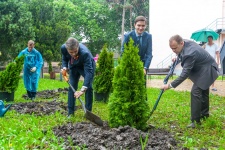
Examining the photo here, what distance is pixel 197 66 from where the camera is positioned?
5.71 metres

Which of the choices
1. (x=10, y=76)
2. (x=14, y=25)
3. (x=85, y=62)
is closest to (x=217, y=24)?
(x=14, y=25)

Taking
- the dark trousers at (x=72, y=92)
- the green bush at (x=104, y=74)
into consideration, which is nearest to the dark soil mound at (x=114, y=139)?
the dark trousers at (x=72, y=92)

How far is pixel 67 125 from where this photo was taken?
5258 millimetres

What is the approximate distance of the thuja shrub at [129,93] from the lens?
5.00 metres

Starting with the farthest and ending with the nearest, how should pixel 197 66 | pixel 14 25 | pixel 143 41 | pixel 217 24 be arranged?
pixel 217 24
pixel 14 25
pixel 143 41
pixel 197 66

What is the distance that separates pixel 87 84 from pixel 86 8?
3319 centimetres

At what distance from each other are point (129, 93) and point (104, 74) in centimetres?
425

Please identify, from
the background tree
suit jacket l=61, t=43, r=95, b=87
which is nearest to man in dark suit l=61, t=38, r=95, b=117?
suit jacket l=61, t=43, r=95, b=87

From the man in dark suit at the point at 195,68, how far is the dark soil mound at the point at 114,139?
0.94m

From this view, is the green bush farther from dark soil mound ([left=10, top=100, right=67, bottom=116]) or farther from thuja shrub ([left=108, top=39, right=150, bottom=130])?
thuja shrub ([left=108, top=39, right=150, bottom=130])

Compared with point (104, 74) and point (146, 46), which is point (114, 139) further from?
point (104, 74)

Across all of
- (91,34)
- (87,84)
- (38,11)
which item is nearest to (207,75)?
(87,84)

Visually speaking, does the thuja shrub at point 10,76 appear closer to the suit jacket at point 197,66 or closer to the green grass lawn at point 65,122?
the green grass lawn at point 65,122

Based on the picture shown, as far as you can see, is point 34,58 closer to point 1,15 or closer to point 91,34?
point 1,15
